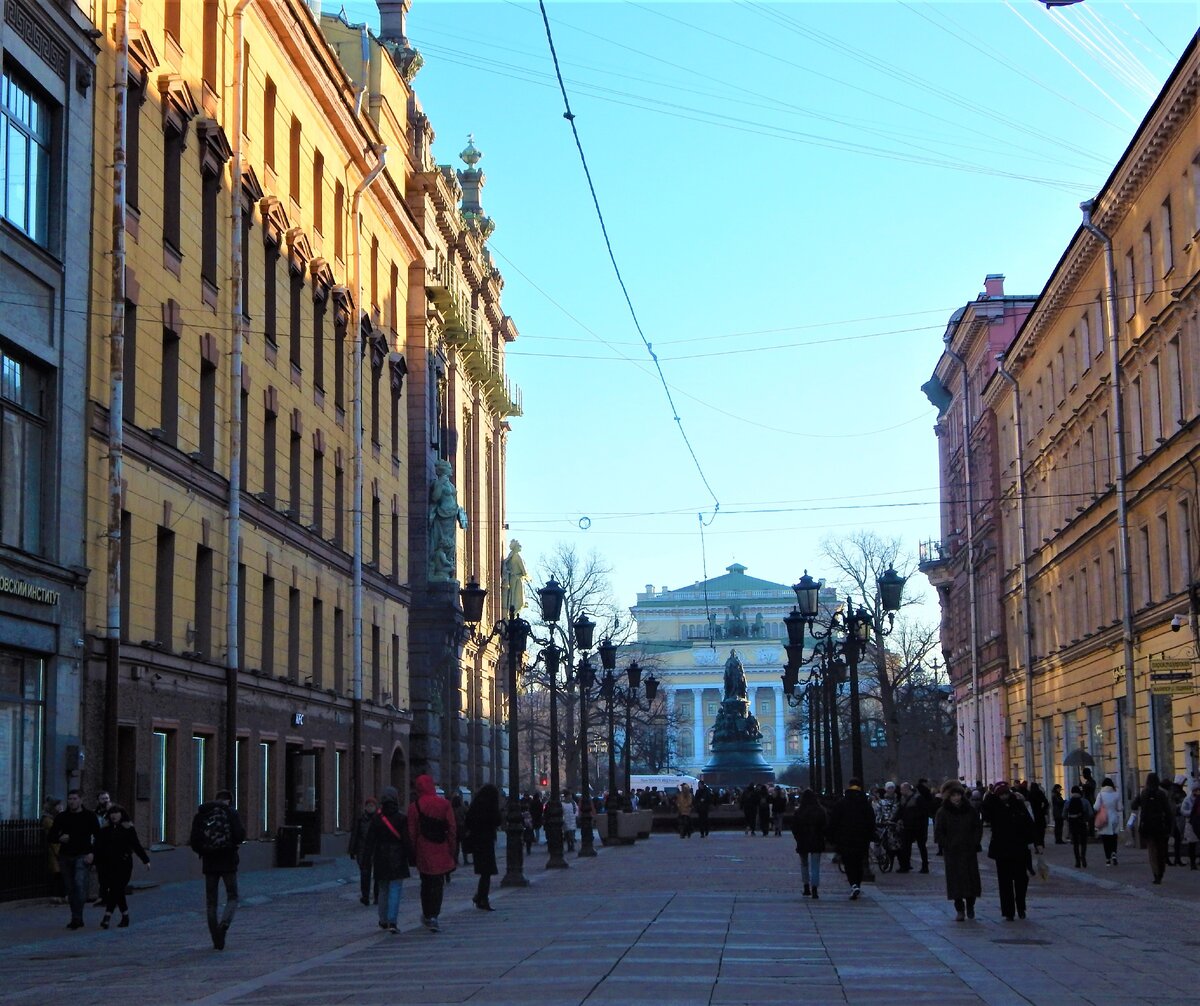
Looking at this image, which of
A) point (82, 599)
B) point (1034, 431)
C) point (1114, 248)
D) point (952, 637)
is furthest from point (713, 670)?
point (82, 599)

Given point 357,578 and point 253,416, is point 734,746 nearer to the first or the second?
point 357,578

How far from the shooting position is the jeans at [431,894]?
68.6 ft

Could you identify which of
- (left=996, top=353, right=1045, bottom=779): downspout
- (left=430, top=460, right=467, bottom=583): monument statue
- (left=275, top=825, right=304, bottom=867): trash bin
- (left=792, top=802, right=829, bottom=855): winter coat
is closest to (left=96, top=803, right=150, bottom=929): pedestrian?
(left=792, top=802, right=829, bottom=855): winter coat

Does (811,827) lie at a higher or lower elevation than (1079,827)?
higher

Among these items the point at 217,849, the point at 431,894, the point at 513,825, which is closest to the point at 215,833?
the point at 217,849

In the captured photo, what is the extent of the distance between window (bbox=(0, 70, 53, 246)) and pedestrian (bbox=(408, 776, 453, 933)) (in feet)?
32.6

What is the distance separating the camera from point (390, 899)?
20.8m

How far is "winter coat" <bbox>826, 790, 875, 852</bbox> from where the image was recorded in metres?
26.8

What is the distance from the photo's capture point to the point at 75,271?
1075 inches

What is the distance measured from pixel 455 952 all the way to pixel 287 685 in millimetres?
22493

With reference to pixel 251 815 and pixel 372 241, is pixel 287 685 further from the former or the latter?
pixel 372 241

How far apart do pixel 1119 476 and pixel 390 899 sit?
92.8ft

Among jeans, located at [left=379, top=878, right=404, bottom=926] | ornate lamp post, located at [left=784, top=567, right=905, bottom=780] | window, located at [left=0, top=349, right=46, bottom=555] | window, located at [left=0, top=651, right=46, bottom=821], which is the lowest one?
jeans, located at [left=379, top=878, right=404, bottom=926]

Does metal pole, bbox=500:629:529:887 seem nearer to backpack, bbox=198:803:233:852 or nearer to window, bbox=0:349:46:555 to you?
window, bbox=0:349:46:555
